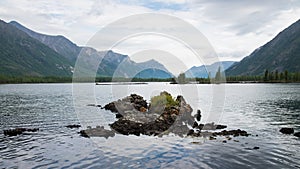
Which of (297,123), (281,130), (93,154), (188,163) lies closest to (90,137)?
(93,154)

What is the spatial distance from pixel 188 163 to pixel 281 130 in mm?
25917

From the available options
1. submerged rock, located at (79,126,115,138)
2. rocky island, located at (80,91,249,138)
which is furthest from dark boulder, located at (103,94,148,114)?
submerged rock, located at (79,126,115,138)

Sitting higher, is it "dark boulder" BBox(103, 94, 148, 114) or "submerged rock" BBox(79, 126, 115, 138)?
"dark boulder" BBox(103, 94, 148, 114)

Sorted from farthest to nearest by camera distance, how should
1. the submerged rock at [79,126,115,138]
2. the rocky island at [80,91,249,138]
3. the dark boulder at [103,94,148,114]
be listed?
the dark boulder at [103,94,148,114] → the rocky island at [80,91,249,138] → the submerged rock at [79,126,115,138]

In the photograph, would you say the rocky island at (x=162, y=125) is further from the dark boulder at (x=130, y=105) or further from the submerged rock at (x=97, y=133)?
the dark boulder at (x=130, y=105)

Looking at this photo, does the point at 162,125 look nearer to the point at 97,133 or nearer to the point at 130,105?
the point at 97,133

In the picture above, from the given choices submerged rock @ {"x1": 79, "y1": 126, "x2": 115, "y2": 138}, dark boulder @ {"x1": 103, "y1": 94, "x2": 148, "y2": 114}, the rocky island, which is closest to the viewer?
submerged rock @ {"x1": 79, "y1": 126, "x2": 115, "y2": 138}

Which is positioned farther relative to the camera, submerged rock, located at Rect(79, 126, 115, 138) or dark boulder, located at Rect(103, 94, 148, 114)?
dark boulder, located at Rect(103, 94, 148, 114)

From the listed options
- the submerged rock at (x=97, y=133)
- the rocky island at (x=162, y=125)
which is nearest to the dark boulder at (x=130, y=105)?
the rocky island at (x=162, y=125)

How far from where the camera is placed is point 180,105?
59.3 m

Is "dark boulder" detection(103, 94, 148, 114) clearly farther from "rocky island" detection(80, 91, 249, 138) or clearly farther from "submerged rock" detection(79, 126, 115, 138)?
"submerged rock" detection(79, 126, 115, 138)

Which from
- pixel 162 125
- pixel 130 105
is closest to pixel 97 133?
pixel 162 125

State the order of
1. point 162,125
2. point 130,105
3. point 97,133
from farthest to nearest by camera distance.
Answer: point 130,105
point 162,125
point 97,133

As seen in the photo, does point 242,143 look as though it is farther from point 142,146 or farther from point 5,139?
point 5,139
